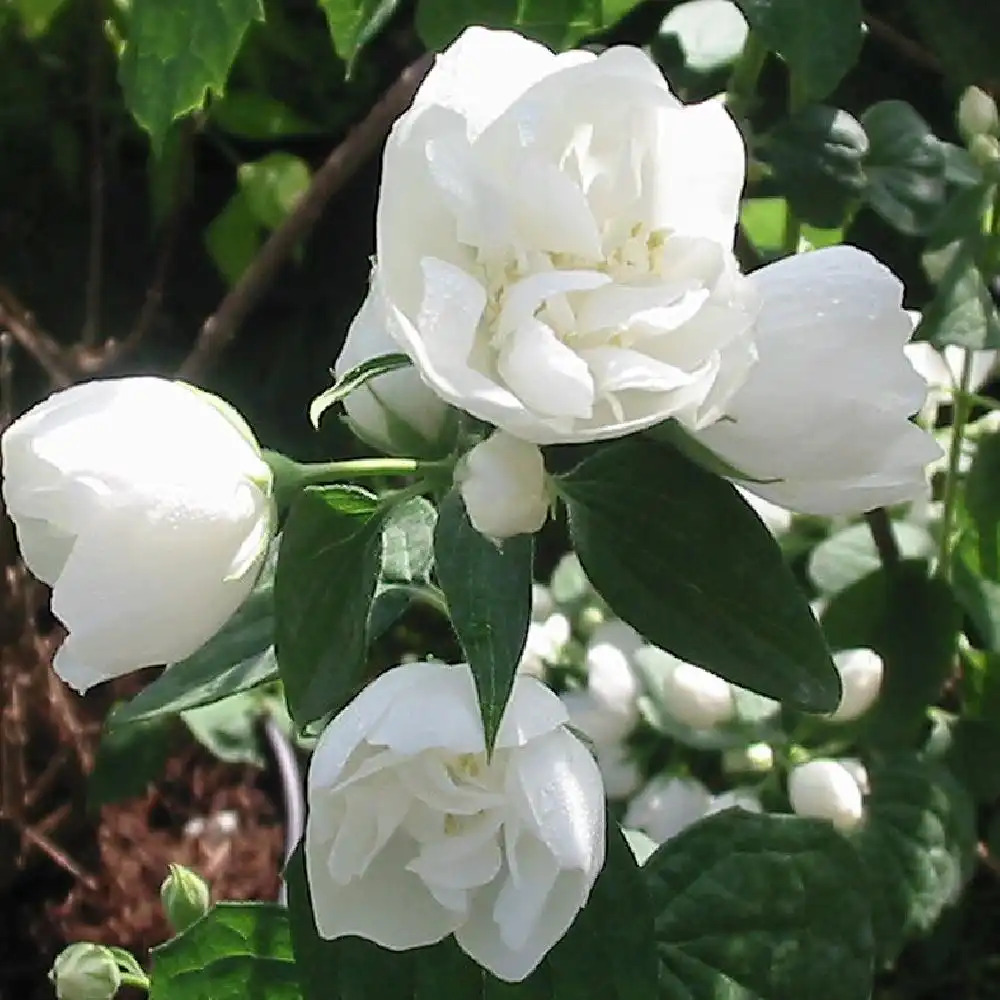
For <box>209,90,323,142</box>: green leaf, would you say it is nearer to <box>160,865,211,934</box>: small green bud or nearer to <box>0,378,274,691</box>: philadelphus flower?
<box>160,865,211,934</box>: small green bud

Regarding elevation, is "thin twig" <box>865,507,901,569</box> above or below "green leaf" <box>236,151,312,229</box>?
below

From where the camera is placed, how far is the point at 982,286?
0.74 metres

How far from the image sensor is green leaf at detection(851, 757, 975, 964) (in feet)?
2.68

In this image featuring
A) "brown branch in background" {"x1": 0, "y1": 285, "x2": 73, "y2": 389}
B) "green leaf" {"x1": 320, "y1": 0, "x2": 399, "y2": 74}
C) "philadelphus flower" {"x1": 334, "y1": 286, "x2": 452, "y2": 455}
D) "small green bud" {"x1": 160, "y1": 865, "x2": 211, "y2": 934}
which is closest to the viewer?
"philadelphus flower" {"x1": 334, "y1": 286, "x2": 452, "y2": 455}

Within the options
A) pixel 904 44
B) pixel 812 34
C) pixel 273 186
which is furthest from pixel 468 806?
pixel 273 186

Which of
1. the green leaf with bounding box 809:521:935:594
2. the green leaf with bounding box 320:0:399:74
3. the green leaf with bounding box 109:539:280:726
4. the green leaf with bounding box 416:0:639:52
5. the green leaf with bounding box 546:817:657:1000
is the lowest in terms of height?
the green leaf with bounding box 809:521:935:594

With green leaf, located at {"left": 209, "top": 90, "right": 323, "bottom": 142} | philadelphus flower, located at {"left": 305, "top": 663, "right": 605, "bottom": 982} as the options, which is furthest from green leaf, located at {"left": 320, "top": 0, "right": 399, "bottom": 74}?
green leaf, located at {"left": 209, "top": 90, "right": 323, "bottom": 142}

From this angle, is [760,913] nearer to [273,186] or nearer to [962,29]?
[962,29]

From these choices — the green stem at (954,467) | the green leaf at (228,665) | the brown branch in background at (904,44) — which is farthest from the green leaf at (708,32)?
the green leaf at (228,665)

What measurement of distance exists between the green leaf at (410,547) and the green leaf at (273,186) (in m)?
0.62

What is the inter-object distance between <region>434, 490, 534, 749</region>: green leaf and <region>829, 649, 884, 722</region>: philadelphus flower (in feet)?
1.36

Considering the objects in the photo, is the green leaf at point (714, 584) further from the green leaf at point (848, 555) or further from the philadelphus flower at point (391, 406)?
the green leaf at point (848, 555)

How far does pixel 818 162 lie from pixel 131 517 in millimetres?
446

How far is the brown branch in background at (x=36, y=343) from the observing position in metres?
1.04
